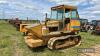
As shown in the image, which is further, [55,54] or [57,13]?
[57,13]

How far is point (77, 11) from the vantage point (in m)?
12.2

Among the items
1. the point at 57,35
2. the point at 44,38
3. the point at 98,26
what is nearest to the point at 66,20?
the point at 57,35

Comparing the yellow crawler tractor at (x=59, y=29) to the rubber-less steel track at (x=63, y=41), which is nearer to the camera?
the rubber-less steel track at (x=63, y=41)

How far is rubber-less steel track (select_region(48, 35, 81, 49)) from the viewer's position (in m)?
10.5

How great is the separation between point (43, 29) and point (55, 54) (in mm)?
1967

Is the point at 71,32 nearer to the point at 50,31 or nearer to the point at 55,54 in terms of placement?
the point at 50,31

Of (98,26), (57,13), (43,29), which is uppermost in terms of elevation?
(57,13)

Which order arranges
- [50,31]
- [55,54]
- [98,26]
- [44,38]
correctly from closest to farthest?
[55,54], [44,38], [50,31], [98,26]

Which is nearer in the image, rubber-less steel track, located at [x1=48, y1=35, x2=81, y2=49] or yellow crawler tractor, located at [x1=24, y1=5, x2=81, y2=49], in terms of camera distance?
rubber-less steel track, located at [x1=48, y1=35, x2=81, y2=49]

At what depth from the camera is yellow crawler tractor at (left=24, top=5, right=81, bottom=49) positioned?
10.7 m

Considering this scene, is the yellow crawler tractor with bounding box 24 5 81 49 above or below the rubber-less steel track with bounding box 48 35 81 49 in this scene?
above

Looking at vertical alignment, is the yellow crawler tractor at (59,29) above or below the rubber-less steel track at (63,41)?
above

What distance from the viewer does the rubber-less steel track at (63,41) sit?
34.4 feet

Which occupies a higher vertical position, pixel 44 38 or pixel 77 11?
pixel 77 11
